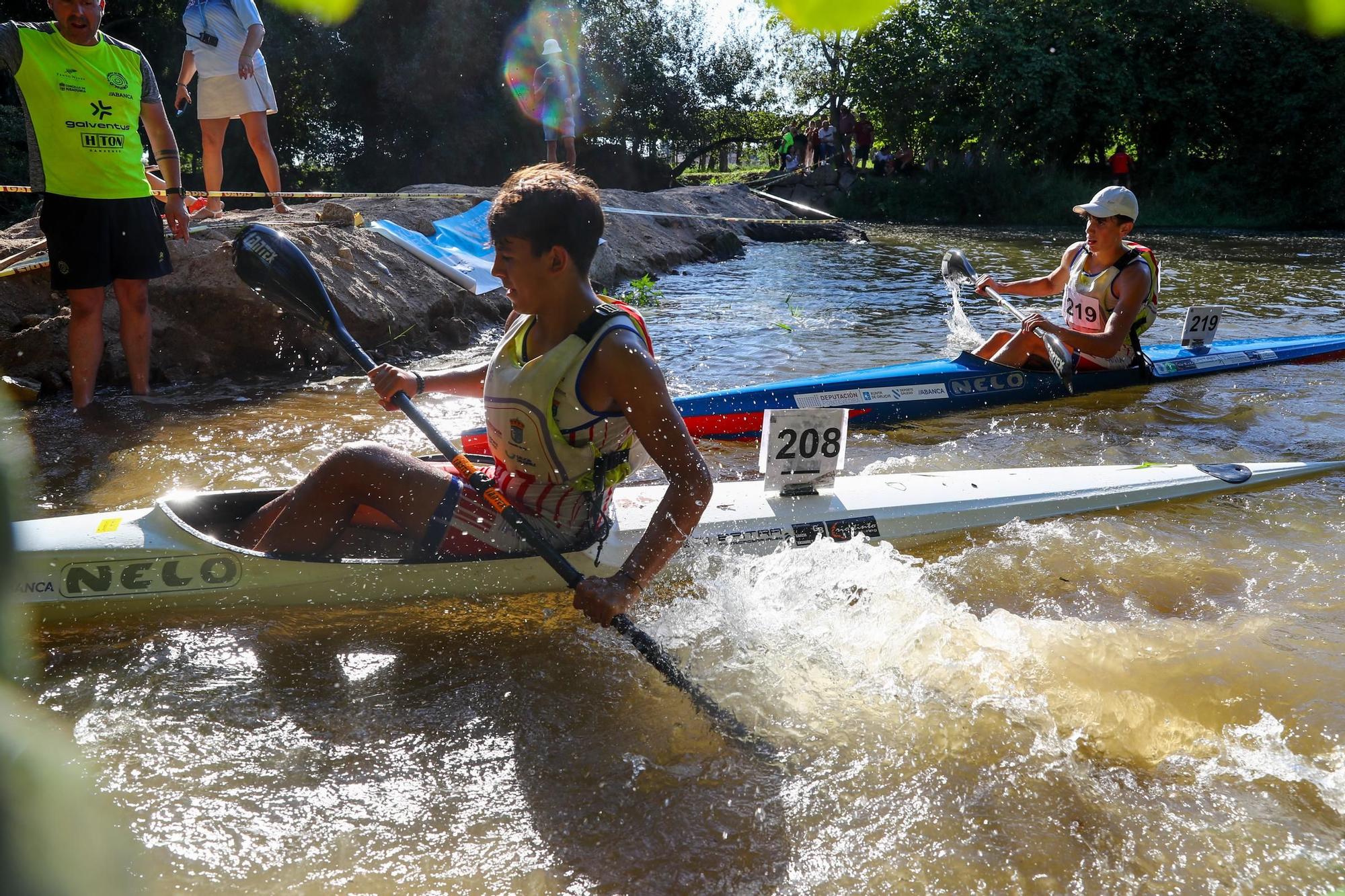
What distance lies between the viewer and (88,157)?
4402 mm

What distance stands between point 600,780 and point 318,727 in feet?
2.48

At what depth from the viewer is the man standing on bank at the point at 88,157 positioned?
423cm

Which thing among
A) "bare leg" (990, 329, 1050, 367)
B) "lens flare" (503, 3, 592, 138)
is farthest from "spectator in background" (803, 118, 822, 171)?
"bare leg" (990, 329, 1050, 367)

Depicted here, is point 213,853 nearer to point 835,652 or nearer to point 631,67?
point 835,652

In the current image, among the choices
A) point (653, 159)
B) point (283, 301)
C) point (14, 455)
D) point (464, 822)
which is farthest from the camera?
point (653, 159)

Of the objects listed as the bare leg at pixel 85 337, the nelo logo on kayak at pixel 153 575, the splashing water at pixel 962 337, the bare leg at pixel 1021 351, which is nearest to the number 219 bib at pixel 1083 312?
the bare leg at pixel 1021 351

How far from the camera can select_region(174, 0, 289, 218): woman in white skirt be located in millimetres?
6051

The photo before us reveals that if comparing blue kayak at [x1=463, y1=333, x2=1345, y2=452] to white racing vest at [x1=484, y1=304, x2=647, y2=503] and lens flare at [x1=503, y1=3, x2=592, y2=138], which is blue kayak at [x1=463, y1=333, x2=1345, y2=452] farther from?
lens flare at [x1=503, y1=3, x2=592, y2=138]

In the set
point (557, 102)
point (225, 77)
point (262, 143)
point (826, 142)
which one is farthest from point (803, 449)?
point (826, 142)

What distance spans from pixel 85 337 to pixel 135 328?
351 mm

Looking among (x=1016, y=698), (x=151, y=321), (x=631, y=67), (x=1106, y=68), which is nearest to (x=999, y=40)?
(x=1106, y=68)

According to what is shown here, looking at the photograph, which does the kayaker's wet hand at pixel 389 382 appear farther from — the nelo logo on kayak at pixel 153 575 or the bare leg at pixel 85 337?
the bare leg at pixel 85 337

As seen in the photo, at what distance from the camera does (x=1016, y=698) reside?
2654mm

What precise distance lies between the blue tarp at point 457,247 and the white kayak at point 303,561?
161 inches
